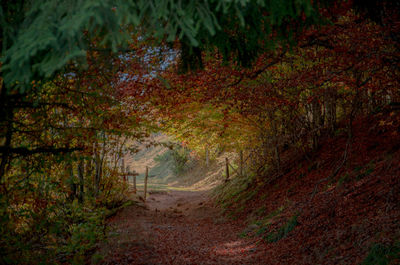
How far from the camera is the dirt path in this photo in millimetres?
6578

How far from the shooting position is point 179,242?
9062 mm

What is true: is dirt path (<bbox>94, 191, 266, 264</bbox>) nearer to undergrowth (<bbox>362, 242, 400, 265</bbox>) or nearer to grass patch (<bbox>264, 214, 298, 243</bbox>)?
grass patch (<bbox>264, 214, 298, 243</bbox>)

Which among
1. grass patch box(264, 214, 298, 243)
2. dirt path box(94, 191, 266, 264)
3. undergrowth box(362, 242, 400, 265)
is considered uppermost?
undergrowth box(362, 242, 400, 265)

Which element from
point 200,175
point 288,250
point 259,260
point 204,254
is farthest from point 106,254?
point 200,175

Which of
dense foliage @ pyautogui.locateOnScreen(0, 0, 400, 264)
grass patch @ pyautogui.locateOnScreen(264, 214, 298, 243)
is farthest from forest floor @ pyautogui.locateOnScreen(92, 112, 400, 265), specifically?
dense foliage @ pyautogui.locateOnScreen(0, 0, 400, 264)

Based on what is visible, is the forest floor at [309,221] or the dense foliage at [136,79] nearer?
the dense foliage at [136,79]

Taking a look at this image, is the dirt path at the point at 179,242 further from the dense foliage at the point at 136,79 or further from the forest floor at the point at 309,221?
the dense foliage at the point at 136,79

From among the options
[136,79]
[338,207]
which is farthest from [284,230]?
[136,79]

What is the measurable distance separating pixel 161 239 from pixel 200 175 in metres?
25.0

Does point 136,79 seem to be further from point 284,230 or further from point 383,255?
point 383,255

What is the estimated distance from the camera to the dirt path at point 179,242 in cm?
658

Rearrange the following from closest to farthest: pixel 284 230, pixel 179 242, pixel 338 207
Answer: pixel 338 207 < pixel 284 230 < pixel 179 242

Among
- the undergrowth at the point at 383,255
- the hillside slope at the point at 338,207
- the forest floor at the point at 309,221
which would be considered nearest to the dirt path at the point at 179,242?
the forest floor at the point at 309,221

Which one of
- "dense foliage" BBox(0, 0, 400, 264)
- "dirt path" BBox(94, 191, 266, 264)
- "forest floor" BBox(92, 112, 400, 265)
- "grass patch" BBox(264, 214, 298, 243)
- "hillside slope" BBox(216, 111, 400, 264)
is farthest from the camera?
"grass patch" BBox(264, 214, 298, 243)
